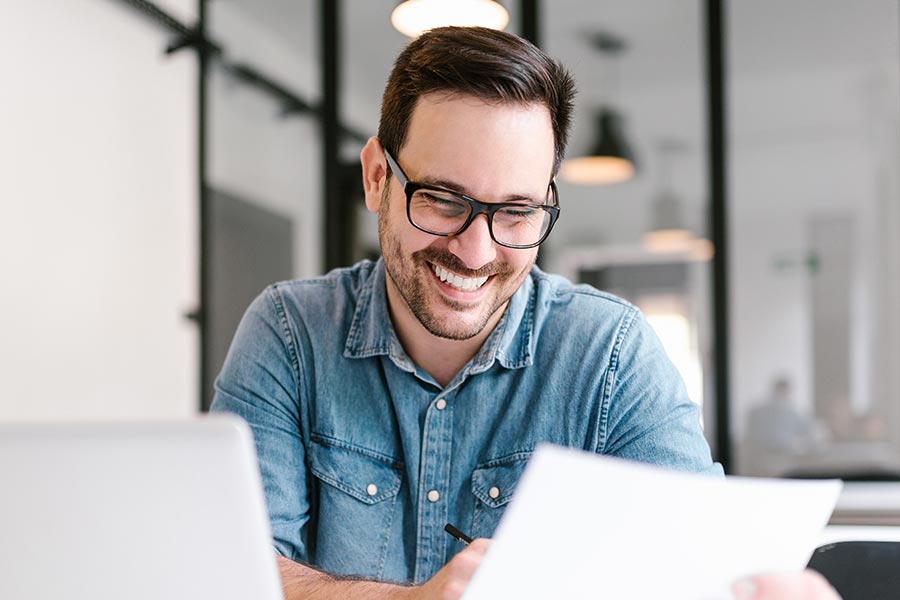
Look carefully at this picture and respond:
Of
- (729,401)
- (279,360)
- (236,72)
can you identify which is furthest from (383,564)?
(236,72)

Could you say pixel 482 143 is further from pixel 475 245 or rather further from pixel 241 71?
pixel 241 71

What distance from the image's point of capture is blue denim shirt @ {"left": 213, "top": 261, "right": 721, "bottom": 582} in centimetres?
124

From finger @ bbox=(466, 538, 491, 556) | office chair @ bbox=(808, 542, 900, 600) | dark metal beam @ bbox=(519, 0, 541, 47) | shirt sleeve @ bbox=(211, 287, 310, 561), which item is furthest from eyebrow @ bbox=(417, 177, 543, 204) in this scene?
dark metal beam @ bbox=(519, 0, 541, 47)

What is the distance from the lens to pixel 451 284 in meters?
1.22

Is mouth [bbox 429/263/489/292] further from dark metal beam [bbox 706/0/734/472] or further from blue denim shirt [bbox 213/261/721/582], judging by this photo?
dark metal beam [bbox 706/0/734/472]

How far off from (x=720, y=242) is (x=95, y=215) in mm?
2571

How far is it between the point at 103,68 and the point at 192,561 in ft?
11.4

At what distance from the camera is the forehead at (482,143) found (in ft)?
3.74

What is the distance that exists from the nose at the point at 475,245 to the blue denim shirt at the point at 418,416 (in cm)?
15

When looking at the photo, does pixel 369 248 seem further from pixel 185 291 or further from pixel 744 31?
pixel 744 31

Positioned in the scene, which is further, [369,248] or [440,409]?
[369,248]

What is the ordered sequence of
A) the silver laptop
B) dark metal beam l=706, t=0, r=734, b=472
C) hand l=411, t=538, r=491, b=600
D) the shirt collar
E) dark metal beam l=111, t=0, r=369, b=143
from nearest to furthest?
the silver laptop, hand l=411, t=538, r=491, b=600, the shirt collar, dark metal beam l=706, t=0, r=734, b=472, dark metal beam l=111, t=0, r=369, b=143

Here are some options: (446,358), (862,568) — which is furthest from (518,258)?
(862,568)

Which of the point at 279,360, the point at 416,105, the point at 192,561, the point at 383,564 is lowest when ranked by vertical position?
the point at 383,564
